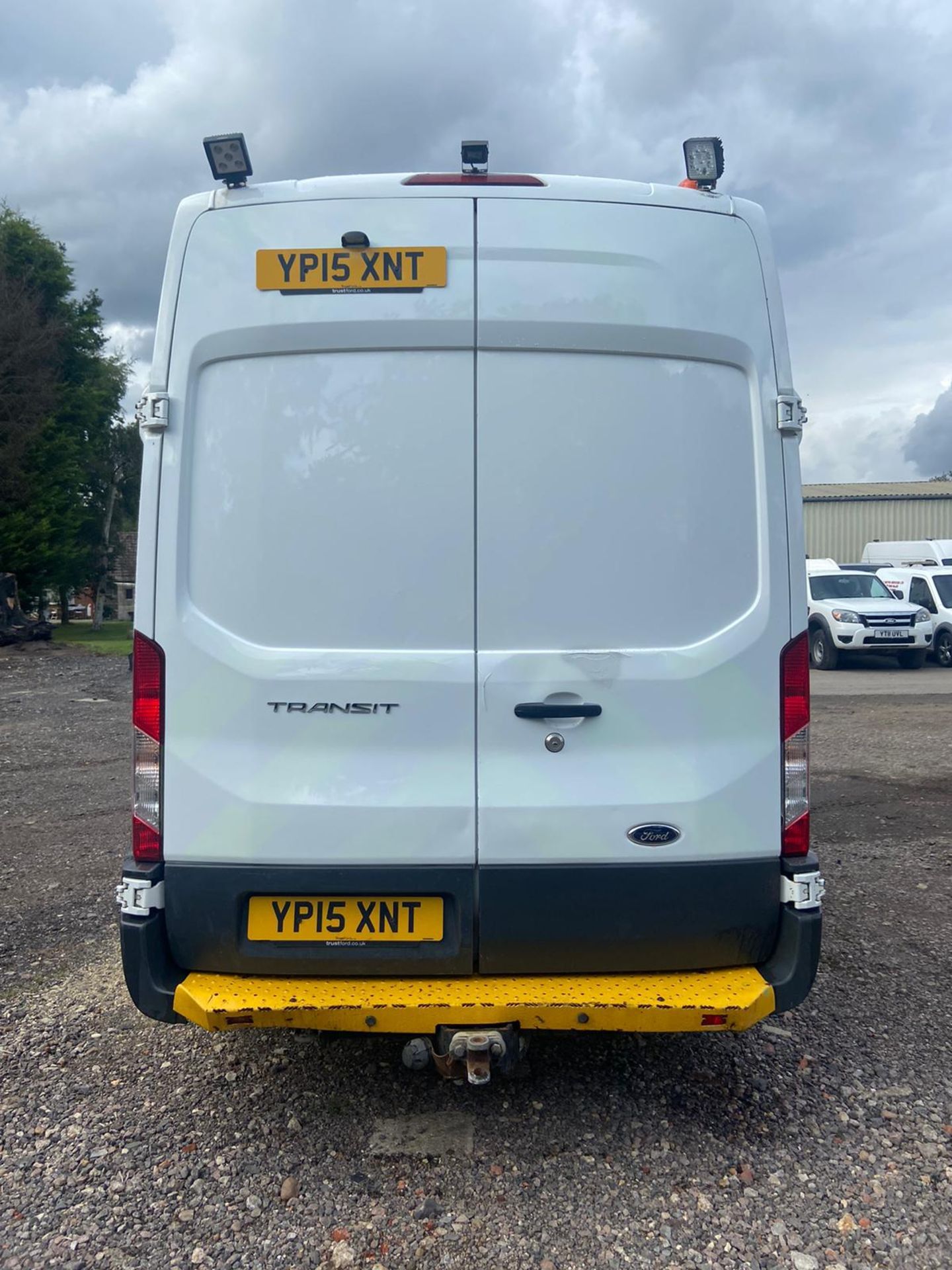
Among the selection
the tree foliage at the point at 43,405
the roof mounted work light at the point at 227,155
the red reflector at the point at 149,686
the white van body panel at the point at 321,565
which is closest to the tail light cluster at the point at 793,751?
the white van body panel at the point at 321,565

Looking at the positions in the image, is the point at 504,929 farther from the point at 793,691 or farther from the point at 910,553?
the point at 910,553

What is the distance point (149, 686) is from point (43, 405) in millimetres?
29562

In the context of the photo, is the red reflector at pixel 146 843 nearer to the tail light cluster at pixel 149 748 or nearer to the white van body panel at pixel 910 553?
the tail light cluster at pixel 149 748

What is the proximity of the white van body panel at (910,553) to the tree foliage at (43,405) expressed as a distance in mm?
23944

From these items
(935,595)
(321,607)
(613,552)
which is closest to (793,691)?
(613,552)

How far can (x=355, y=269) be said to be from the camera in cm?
302

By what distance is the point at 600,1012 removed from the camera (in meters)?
2.91

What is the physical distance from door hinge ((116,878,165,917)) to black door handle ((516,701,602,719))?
3.92 ft

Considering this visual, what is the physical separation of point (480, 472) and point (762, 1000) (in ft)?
5.75

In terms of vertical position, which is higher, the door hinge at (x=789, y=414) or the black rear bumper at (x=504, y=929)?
the door hinge at (x=789, y=414)

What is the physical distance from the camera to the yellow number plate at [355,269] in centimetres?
301

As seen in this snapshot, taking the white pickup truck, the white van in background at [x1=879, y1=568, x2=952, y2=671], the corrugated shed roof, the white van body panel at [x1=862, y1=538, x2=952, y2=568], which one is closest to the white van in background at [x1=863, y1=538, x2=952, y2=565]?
the white van body panel at [x1=862, y1=538, x2=952, y2=568]

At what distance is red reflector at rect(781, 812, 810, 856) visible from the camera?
309cm

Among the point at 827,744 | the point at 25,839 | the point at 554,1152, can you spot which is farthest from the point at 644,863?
the point at 827,744
